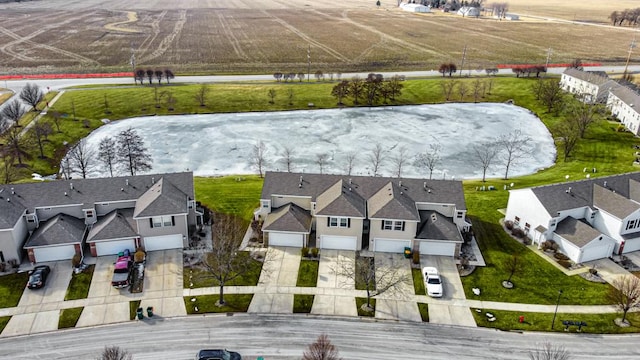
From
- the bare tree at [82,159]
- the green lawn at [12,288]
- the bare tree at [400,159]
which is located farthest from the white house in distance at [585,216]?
the bare tree at [82,159]

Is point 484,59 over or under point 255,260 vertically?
over

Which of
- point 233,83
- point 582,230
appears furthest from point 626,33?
point 582,230

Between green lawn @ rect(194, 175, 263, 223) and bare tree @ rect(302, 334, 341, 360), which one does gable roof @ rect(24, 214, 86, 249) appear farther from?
bare tree @ rect(302, 334, 341, 360)

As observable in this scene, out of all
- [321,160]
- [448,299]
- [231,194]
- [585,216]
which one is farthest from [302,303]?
[321,160]

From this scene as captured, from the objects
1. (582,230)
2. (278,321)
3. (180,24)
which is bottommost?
(278,321)

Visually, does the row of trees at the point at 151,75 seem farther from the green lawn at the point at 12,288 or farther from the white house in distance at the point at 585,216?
the white house in distance at the point at 585,216

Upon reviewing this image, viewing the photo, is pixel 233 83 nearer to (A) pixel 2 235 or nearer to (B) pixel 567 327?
(A) pixel 2 235
